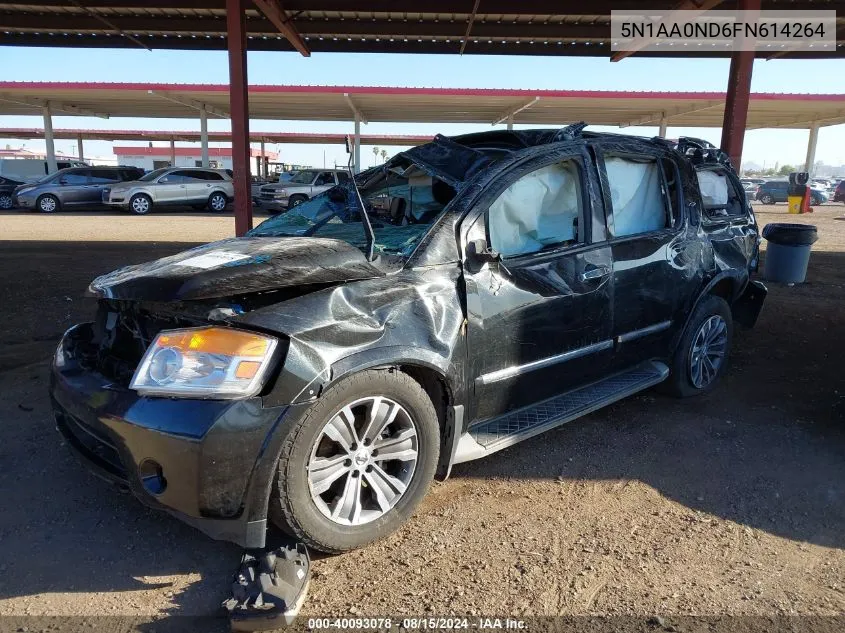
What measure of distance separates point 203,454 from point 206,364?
0.33 metres

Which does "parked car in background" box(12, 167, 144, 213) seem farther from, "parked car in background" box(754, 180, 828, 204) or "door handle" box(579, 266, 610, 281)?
"parked car in background" box(754, 180, 828, 204)

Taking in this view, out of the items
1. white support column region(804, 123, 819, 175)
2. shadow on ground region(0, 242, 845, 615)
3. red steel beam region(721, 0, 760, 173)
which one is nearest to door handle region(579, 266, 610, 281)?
shadow on ground region(0, 242, 845, 615)

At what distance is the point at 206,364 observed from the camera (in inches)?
90.7

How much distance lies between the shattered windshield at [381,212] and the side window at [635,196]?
3.70 ft

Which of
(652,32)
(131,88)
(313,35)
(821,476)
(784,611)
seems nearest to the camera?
(784,611)

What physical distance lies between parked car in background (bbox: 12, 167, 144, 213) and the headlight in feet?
68.6

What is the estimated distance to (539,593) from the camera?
2.44 m

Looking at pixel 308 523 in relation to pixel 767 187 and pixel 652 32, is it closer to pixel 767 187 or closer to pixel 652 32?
pixel 652 32

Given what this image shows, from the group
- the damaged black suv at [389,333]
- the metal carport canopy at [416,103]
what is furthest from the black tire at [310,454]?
the metal carport canopy at [416,103]

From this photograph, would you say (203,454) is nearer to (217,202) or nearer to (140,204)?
(140,204)

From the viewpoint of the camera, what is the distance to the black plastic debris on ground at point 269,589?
7.13 feet

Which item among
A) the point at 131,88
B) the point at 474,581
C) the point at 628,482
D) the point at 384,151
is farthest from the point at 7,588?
the point at 384,151

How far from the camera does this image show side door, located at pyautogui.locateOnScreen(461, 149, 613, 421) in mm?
3012

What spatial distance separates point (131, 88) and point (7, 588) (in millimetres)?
22549
